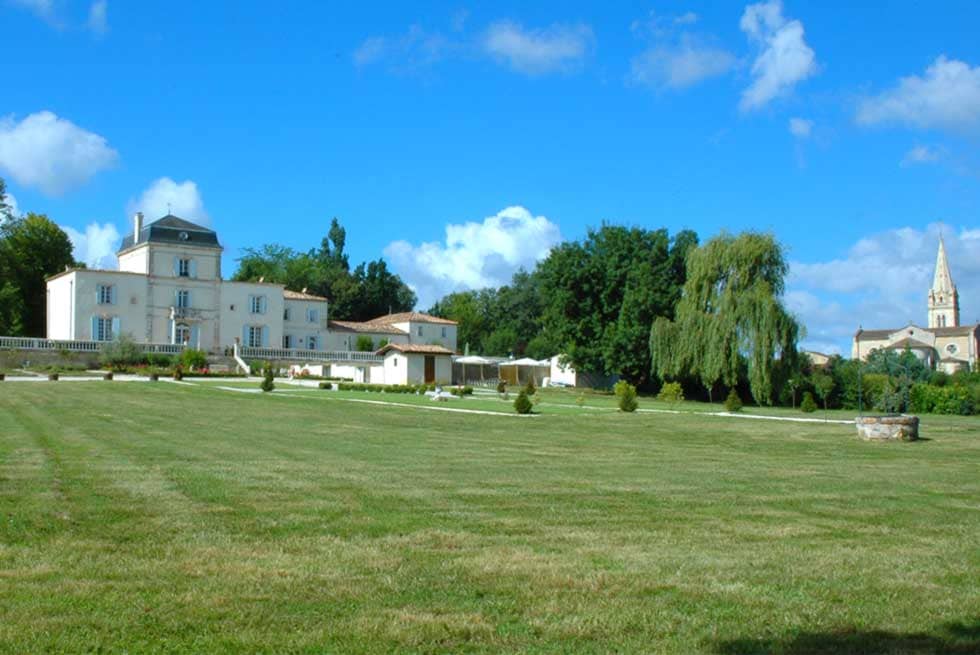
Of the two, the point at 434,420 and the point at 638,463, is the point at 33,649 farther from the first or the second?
the point at 434,420

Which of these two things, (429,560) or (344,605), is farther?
(429,560)

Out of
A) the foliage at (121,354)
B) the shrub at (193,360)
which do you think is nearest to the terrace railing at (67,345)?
Answer: the foliage at (121,354)

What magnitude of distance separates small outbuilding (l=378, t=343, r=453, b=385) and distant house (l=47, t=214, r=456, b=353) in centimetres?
1875

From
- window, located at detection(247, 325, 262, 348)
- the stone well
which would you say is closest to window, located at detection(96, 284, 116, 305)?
window, located at detection(247, 325, 262, 348)

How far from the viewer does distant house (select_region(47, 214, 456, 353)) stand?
72.0 metres

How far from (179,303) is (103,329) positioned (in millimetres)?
6320

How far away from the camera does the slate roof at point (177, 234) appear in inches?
2995

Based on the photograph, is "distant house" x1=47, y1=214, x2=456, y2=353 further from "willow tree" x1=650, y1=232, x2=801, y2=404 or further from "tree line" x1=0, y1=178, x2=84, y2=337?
"willow tree" x1=650, y1=232, x2=801, y2=404

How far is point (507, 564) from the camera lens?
7875 mm

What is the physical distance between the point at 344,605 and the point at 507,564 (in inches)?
66.7

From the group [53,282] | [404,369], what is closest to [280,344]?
[53,282]

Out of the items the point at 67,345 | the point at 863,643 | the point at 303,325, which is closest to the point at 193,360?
the point at 67,345

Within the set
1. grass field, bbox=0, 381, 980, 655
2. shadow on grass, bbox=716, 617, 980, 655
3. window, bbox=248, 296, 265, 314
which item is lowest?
shadow on grass, bbox=716, 617, 980, 655

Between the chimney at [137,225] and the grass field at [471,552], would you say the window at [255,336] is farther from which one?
the grass field at [471,552]
